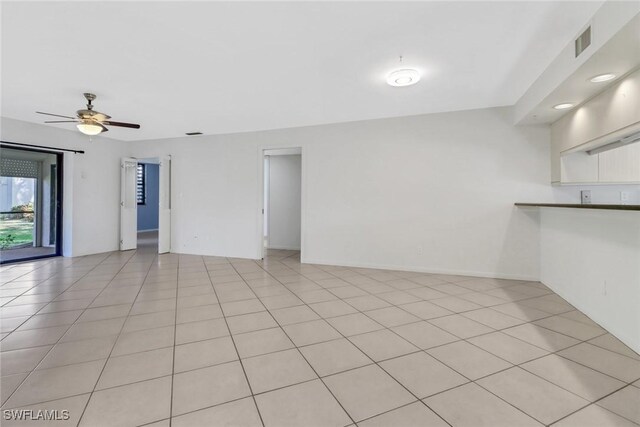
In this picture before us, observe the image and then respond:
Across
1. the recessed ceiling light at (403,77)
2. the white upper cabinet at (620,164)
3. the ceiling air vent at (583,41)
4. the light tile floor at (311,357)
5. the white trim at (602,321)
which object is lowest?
the light tile floor at (311,357)

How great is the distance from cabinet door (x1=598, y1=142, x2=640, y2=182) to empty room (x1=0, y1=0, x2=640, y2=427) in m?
0.02

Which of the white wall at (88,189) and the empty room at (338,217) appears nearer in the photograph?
the empty room at (338,217)

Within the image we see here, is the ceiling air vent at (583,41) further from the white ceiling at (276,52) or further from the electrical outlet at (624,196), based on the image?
the electrical outlet at (624,196)

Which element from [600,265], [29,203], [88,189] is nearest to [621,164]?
[600,265]

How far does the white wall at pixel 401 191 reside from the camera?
13.8 feet

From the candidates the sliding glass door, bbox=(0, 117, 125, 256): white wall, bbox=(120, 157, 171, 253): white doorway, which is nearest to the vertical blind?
bbox=(120, 157, 171, 253): white doorway

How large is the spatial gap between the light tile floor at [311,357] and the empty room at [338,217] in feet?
0.06

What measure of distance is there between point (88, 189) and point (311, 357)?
665 centimetres

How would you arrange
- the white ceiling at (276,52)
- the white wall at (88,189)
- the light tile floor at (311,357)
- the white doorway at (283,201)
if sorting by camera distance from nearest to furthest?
the light tile floor at (311,357) < the white ceiling at (276,52) < the white wall at (88,189) < the white doorway at (283,201)

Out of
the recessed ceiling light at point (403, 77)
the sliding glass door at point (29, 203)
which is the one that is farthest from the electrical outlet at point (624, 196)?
the sliding glass door at point (29, 203)

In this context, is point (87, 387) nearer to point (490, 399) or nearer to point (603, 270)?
point (490, 399)

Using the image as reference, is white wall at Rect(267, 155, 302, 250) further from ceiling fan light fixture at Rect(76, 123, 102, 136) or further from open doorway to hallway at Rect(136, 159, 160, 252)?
open doorway to hallway at Rect(136, 159, 160, 252)

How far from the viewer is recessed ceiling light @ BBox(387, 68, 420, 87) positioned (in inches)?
122

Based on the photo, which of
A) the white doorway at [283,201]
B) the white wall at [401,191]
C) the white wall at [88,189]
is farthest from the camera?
the white doorway at [283,201]
